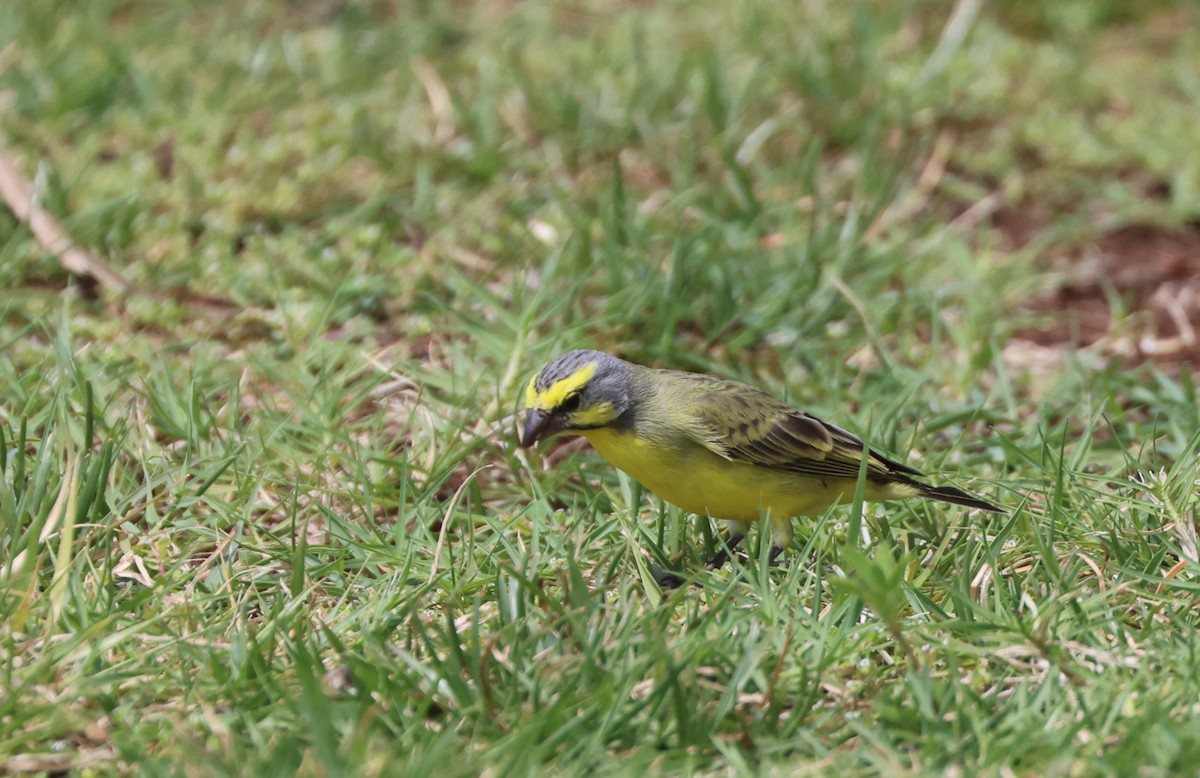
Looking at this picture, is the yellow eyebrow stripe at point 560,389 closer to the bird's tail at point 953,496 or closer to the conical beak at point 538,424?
the conical beak at point 538,424

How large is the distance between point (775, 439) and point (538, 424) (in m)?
0.71

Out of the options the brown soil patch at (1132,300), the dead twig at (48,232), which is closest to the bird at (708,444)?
the brown soil patch at (1132,300)

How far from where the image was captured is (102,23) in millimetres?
7617

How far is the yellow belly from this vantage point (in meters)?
4.17

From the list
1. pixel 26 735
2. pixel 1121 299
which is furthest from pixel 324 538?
pixel 1121 299

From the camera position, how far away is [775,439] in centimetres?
432

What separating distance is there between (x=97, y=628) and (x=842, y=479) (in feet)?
7.26

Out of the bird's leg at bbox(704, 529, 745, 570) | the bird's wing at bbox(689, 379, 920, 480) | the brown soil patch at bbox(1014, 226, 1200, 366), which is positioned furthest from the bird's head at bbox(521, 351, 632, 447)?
the brown soil patch at bbox(1014, 226, 1200, 366)

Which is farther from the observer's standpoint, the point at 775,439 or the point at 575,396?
the point at 775,439

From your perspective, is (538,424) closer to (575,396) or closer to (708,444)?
(575,396)

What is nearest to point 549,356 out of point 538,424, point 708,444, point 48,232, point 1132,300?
point 538,424

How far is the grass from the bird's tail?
9 cm

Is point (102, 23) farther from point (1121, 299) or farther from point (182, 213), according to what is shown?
point (1121, 299)

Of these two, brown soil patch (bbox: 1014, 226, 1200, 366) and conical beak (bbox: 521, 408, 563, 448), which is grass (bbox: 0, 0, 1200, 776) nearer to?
brown soil patch (bbox: 1014, 226, 1200, 366)
